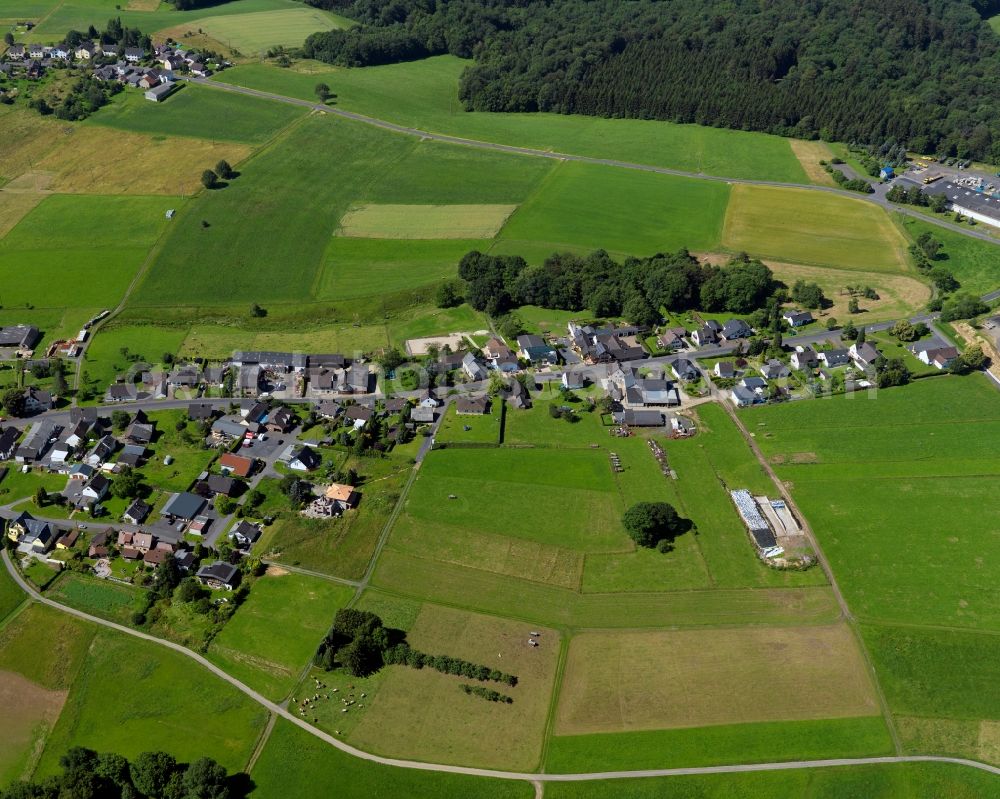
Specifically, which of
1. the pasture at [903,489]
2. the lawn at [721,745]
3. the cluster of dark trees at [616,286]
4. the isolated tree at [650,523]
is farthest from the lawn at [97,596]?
the pasture at [903,489]

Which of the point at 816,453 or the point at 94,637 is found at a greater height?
the point at 816,453

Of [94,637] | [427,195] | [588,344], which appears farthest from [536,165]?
[94,637]

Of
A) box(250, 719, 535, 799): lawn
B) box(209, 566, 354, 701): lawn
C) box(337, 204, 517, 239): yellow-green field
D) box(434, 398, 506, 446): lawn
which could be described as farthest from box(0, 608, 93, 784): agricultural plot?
box(337, 204, 517, 239): yellow-green field

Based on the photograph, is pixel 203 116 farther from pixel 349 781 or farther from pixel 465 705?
pixel 349 781

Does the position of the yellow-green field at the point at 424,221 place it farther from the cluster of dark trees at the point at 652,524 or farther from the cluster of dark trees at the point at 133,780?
the cluster of dark trees at the point at 133,780

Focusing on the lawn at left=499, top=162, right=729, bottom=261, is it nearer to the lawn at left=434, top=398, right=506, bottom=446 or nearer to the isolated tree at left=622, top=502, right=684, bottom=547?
the lawn at left=434, top=398, right=506, bottom=446

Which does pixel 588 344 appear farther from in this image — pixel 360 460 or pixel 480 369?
pixel 360 460
